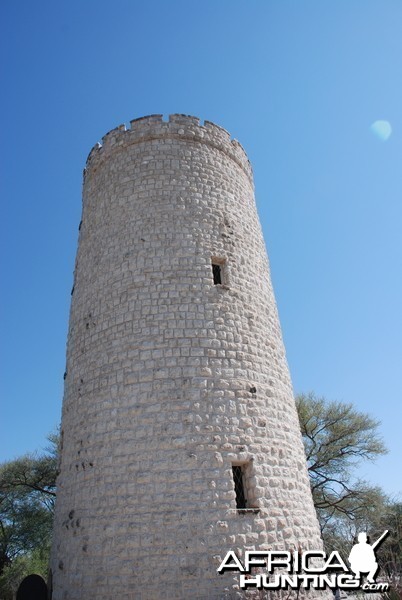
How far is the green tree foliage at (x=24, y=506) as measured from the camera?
19.2m

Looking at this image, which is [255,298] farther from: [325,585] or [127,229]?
[325,585]

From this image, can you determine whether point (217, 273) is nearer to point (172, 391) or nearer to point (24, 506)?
point (172, 391)

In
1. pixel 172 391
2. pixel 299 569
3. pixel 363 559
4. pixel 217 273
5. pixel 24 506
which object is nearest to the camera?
pixel 363 559

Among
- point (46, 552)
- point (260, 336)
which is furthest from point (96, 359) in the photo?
point (46, 552)

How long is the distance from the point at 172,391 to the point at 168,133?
21.9 ft

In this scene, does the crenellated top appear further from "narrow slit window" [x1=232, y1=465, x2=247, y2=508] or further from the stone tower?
"narrow slit window" [x1=232, y1=465, x2=247, y2=508]

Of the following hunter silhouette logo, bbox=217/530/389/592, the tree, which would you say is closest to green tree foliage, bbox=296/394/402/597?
the tree

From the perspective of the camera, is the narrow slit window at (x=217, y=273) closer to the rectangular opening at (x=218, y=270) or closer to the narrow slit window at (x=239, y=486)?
the rectangular opening at (x=218, y=270)

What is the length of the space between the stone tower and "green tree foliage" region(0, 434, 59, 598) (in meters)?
12.2

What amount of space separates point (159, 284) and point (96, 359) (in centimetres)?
199

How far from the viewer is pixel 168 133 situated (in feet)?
35.6

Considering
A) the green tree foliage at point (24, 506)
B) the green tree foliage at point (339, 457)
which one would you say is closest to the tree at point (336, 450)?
the green tree foliage at point (339, 457)

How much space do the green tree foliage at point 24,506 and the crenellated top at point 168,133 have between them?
14557mm

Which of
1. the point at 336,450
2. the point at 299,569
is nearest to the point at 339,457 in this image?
the point at 336,450
